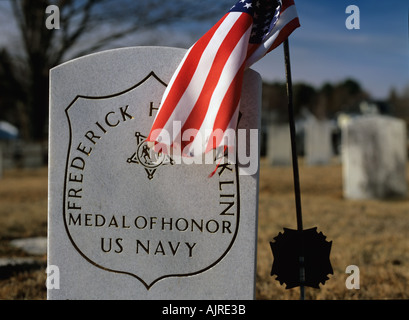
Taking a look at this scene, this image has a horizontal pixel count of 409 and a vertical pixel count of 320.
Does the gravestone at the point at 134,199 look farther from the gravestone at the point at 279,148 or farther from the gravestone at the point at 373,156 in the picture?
the gravestone at the point at 279,148

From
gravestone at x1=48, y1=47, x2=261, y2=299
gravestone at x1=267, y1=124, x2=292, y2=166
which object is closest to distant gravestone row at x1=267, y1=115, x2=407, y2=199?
gravestone at x1=48, y1=47, x2=261, y2=299

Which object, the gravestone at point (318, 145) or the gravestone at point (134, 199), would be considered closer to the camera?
the gravestone at point (134, 199)

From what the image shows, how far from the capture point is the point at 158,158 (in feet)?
7.60

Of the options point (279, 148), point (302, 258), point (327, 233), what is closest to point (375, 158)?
point (327, 233)

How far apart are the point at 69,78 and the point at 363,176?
5.81 meters

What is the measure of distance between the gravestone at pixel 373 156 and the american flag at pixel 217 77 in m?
5.27

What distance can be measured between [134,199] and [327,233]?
3.02 metres

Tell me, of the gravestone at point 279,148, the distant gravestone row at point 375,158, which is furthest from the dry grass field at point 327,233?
the gravestone at point 279,148

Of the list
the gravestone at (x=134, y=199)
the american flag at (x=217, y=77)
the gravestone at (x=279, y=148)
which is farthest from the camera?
the gravestone at (x=279, y=148)

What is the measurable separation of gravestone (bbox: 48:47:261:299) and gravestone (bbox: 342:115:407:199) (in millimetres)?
5264

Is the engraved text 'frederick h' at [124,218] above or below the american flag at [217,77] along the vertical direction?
below

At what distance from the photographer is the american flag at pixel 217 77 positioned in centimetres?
213

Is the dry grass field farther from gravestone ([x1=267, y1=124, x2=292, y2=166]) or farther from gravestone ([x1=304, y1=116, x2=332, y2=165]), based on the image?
gravestone ([x1=304, y1=116, x2=332, y2=165])
